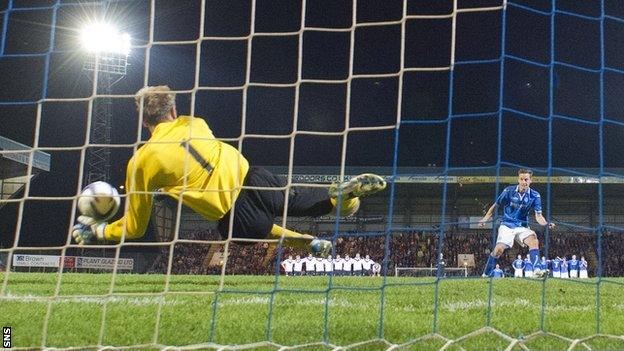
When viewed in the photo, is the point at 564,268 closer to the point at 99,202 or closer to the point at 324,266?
the point at 324,266

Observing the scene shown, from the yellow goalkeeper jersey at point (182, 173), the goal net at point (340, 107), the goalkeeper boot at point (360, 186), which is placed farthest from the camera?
the goal net at point (340, 107)

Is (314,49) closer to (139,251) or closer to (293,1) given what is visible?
(293,1)

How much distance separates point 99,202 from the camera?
4613 mm

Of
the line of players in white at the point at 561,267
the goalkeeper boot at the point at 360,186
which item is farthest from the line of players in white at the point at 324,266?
the goalkeeper boot at the point at 360,186

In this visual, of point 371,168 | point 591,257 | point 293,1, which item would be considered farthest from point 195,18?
point 591,257

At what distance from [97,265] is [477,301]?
2027cm

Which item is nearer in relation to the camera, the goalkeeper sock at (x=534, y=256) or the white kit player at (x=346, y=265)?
the goalkeeper sock at (x=534, y=256)

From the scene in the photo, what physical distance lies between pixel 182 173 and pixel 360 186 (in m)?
1.27

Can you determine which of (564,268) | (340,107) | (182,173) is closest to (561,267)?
(564,268)

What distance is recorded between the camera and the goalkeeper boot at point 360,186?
15.5 feet

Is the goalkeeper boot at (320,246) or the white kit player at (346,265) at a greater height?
the goalkeeper boot at (320,246)

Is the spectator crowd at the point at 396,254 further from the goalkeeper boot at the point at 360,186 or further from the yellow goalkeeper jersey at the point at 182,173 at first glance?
the yellow goalkeeper jersey at the point at 182,173

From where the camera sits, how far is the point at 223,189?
4.55 meters

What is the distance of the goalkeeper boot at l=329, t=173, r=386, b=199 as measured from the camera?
4.72m
